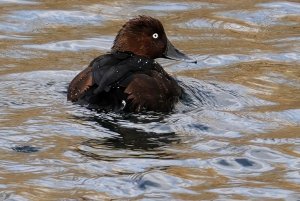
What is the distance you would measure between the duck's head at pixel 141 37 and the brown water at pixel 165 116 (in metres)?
0.47

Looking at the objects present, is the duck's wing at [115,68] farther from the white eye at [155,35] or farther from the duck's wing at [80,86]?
the white eye at [155,35]

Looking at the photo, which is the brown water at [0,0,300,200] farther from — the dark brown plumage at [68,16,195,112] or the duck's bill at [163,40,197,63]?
the duck's bill at [163,40,197,63]

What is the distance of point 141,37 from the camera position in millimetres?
8773

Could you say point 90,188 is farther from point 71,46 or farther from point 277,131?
point 71,46

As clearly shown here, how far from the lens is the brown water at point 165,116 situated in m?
6.24

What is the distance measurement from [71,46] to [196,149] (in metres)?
4.08

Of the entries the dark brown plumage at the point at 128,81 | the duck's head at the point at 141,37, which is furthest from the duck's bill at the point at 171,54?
the dark brown plumage at the point at 128,81

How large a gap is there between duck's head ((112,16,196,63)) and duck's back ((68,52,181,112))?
388mm

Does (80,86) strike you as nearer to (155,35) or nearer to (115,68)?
(115,68)

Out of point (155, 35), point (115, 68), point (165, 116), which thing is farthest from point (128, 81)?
point (155, 35)

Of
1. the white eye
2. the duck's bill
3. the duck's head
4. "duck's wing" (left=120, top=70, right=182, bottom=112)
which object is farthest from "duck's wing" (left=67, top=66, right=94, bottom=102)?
the duck's bill

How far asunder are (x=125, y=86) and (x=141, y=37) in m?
1.13

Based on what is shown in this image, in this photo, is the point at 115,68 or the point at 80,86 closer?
the point at 115,68

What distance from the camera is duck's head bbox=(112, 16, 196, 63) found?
28.6ft
